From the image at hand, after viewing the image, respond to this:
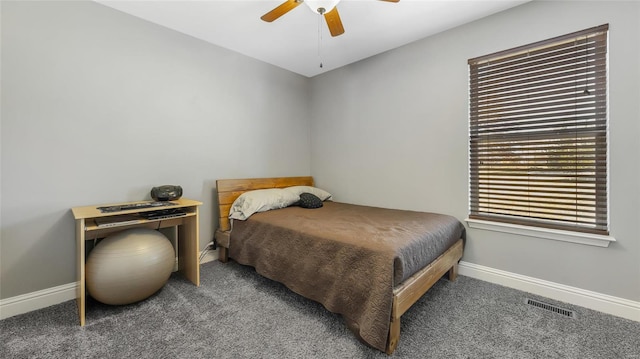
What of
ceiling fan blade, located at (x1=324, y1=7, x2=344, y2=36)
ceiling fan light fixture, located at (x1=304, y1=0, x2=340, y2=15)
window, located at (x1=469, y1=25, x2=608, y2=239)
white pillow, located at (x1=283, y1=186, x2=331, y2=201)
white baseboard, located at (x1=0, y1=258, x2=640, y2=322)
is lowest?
white baseboard, located at (x1=0, y1=258, x2=640, y2=322)

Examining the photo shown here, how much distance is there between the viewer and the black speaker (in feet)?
7.48

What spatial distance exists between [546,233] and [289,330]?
6.84ft

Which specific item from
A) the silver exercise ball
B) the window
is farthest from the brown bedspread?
the silver exercise ball

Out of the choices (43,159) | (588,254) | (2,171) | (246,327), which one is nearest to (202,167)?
(43,159)

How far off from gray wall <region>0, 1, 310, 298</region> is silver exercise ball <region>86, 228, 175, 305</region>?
0.51m

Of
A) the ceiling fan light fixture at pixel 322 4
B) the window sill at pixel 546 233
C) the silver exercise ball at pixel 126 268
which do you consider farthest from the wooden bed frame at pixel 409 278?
the ceiling fan light fixture at pixel 322 4

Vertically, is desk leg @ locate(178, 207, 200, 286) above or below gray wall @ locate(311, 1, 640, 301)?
below

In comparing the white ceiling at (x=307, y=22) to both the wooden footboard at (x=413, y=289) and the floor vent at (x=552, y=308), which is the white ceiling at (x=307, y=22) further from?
the floor vent at (x=552, y=308)

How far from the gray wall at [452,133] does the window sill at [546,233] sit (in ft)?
0.16

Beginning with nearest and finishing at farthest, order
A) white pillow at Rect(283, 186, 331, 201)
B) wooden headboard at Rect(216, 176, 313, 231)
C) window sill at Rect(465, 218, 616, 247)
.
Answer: window sill at Rect(465, 218, 616, 247) < wooden headboard at Rect(216, 176, 313, 231) < white pillow at Rect(283, 186, 331, 201)

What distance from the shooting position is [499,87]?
2248 mm

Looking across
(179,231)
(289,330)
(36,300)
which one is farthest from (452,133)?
(36,300)

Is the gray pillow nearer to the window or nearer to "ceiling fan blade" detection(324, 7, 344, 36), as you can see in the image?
the window

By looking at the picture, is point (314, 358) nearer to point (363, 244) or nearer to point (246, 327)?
point (246, 327)
